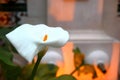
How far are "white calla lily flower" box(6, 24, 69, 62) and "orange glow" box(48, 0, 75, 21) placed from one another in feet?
1.02

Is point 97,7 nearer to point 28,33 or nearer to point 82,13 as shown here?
point 82,13

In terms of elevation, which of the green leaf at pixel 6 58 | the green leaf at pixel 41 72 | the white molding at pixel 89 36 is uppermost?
the green leaf at pixel 6 58

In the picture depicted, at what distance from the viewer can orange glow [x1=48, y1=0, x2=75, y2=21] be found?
672 mm

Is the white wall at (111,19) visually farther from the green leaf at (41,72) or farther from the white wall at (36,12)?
the green leaf at (41,72)

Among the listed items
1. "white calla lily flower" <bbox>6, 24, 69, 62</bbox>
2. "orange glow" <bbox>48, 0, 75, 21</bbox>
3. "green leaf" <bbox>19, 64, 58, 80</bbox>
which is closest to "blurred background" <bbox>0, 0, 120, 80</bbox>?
"orange glow" <bbox>48, 0, 75, 21</bbox>

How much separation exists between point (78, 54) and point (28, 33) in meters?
0.23

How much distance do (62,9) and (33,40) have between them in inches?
13.8

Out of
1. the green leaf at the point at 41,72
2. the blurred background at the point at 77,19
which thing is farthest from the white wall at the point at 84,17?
the green leaf at the point at 41,72

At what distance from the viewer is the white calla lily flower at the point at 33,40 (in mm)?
335

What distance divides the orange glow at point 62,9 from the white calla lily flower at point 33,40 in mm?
311

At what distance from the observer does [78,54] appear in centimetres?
57

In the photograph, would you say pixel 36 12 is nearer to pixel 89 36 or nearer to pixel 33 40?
pixel 89 36

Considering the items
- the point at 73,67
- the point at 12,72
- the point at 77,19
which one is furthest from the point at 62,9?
the point at 12,72

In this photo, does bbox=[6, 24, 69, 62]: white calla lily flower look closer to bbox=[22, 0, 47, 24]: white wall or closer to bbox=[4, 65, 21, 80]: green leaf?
bbox=[4, 65, 21, 80]: green leaf
